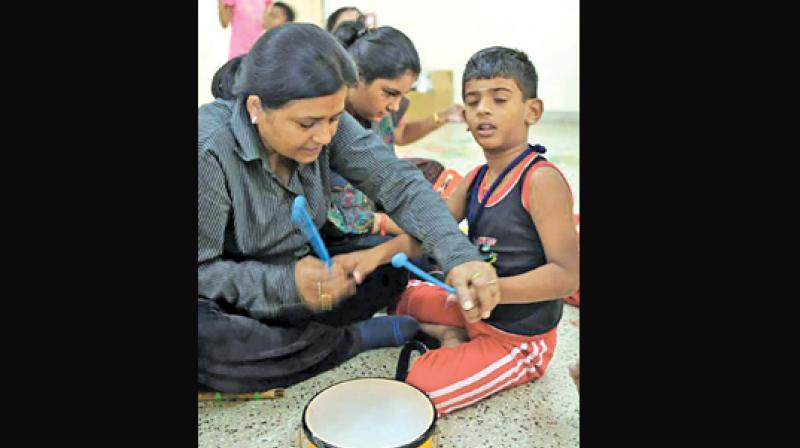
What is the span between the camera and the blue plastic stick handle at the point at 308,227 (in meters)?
0.87

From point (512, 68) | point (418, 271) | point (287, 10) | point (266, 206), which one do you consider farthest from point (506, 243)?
point (287, 10)

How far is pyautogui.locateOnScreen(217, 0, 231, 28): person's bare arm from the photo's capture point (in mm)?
875

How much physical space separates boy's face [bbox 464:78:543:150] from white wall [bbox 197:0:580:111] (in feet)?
0.10

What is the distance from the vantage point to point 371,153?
98 cm

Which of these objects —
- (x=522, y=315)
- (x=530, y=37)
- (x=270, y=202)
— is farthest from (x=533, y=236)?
(x=270, y=202)

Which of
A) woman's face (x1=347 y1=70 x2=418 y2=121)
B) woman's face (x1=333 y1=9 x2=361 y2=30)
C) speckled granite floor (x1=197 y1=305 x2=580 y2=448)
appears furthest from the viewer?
woman's face (x1=347 y1=70 x2=418 y2=121)

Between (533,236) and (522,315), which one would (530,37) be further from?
(522,315)

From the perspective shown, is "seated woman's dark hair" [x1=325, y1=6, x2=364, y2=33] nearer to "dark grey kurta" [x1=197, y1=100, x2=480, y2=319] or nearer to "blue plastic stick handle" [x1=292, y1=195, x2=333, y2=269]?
"dark grey kurta" [x1=197, y1=100, x2=480, y2=319]

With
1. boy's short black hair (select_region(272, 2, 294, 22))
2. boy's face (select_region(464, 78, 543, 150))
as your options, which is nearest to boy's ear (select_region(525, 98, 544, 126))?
boy's face (select_region(464, 78, 543, 150))

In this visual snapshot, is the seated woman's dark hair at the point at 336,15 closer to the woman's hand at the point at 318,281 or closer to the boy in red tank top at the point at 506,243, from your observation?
the boy in red tank top at the point at 506,243

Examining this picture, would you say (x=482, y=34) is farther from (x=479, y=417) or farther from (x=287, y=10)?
(x=479, y=417)

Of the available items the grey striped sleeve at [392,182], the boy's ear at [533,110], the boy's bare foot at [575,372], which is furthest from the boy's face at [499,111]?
the boy's bare foot at [575,372]

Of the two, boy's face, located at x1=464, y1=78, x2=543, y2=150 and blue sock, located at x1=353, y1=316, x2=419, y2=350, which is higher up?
boy's face, located at x1=464, y1=78, x2=543, y2=150
